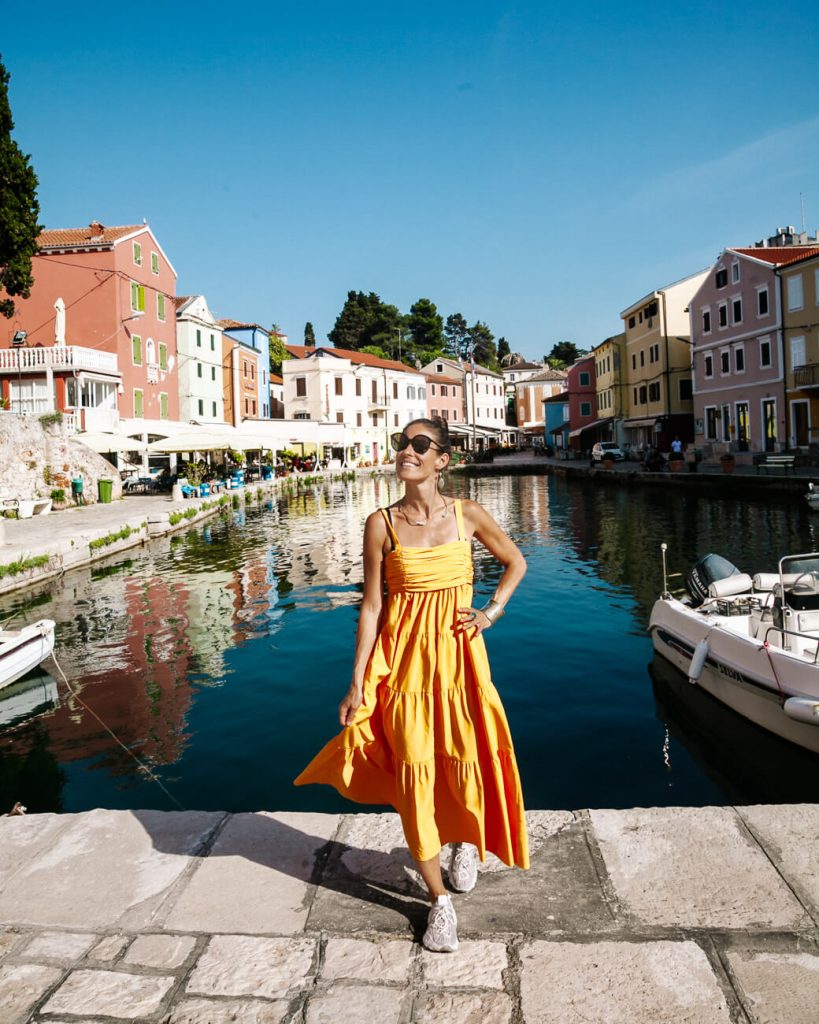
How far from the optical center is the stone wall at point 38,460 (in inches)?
1048

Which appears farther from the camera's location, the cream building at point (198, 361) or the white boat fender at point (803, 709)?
the cream building at point (198, 361)

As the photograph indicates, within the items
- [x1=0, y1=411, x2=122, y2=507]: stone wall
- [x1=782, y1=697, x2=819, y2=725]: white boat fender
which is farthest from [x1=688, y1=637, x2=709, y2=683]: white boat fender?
[x1=0, y1=411, x2=122, y2=507]: stone wall

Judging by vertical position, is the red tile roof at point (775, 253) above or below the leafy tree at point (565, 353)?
below

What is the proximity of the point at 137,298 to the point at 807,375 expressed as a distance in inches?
1280

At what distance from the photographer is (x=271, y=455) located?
5328 cm

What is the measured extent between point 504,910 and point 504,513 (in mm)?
27235

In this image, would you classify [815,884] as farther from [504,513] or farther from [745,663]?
[504,513]

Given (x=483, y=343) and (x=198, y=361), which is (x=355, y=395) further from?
(x=483, y=343)

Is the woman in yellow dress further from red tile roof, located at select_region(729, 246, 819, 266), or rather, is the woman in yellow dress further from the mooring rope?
red tile roof, located at select_region(729, 246, 819, 266)

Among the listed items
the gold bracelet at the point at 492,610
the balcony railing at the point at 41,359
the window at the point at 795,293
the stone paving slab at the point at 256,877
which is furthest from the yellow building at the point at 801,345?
the stone paving slab at the point at 256,877

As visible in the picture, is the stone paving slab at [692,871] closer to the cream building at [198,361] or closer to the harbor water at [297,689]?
Result: the harbor water at [297,689]

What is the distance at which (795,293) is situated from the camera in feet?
121

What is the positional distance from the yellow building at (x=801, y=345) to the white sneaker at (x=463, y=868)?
118 ft

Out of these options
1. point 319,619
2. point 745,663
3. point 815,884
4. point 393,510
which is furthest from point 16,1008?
point 319,619
